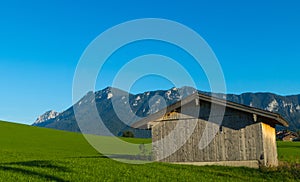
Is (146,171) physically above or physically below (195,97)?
below

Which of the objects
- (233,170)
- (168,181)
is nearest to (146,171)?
(168,181)

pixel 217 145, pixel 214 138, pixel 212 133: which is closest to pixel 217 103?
pixel 212 133

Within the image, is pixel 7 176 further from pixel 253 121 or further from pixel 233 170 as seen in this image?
pixel 253 121

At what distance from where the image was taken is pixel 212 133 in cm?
2978

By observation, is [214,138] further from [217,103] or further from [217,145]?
[217,103]

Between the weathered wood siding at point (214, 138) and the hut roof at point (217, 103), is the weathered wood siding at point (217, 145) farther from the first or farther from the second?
the hut roof at point (217, 103)

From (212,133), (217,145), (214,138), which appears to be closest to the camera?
(217,145)

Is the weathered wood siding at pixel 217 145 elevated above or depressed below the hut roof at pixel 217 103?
below

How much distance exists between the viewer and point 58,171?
803 inches

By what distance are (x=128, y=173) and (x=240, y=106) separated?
11.1 meters

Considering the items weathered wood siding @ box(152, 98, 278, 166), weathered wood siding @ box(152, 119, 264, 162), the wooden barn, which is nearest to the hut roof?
the wooden barn

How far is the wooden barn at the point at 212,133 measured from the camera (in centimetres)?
2836

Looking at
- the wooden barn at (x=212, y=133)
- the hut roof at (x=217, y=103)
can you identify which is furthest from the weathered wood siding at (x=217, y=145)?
the hut roof at (x=217, y=103)

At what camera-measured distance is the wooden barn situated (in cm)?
2836
